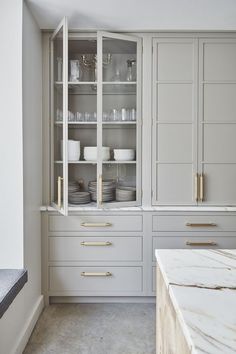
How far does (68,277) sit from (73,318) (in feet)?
1.12

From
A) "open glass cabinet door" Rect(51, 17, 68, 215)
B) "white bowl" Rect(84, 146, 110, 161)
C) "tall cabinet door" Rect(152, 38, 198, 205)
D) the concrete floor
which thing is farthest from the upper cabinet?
the concrete floor

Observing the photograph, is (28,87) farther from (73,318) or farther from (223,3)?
(73,318)

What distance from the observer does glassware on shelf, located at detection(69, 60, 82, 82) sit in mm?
2869

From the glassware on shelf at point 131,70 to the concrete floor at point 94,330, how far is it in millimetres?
2000

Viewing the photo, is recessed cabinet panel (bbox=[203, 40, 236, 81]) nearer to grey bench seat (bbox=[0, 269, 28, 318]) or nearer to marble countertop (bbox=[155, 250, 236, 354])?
marble countertop (bbox=[155, 250, 236, 354])

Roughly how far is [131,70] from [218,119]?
879mm

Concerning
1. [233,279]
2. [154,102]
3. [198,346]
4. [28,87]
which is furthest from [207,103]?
[198,346]

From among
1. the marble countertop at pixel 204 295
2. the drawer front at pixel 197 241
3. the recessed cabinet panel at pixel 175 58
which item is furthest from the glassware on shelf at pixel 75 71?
the marble countertop at pixel 204 295

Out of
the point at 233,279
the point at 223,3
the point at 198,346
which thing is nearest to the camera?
the point at 198,346

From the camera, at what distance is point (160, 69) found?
2838 mm

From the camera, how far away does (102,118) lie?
282 centimetres

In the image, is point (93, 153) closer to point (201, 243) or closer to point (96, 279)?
point (96, 279)

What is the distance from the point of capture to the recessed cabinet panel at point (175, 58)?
111 inches

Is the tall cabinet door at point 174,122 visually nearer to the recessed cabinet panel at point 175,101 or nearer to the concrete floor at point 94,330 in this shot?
the recessed cabinet panel at point 175,101
